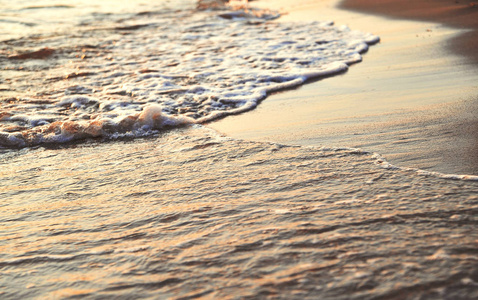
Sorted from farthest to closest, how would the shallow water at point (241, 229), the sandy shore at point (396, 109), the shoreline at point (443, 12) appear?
the shoreline at point (443, 12)
the sandy shore at point (396, 109)
the shallow water at point (241, 229)

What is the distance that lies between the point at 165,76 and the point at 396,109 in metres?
2.93

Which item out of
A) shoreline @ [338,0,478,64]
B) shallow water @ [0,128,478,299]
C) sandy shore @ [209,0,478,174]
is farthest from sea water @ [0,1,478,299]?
shoreline @ [338,0,478,64]

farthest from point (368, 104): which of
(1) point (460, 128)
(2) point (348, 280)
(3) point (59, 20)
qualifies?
(3) point (59, 20)

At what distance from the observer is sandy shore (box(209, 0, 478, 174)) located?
3234mm

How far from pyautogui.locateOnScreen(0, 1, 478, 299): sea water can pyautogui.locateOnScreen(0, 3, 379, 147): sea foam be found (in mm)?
32

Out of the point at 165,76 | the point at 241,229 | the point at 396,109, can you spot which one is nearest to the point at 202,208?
the point at 241,229

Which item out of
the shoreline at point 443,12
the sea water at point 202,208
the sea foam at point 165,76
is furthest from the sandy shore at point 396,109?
the sea foam at point 165,76

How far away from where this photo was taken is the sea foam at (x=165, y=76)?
4.39 meters

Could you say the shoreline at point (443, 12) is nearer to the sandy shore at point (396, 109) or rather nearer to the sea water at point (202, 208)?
the sandy shore at point (396, 109)

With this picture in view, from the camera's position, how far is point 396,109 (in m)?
4.01

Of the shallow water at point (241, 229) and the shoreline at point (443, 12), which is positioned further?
the shoreline at point (443, 12)

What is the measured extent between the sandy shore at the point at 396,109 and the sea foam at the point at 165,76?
0.38 meters

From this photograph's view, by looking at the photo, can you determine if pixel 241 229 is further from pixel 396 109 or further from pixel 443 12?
pixel 443 12

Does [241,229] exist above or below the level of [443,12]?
below
